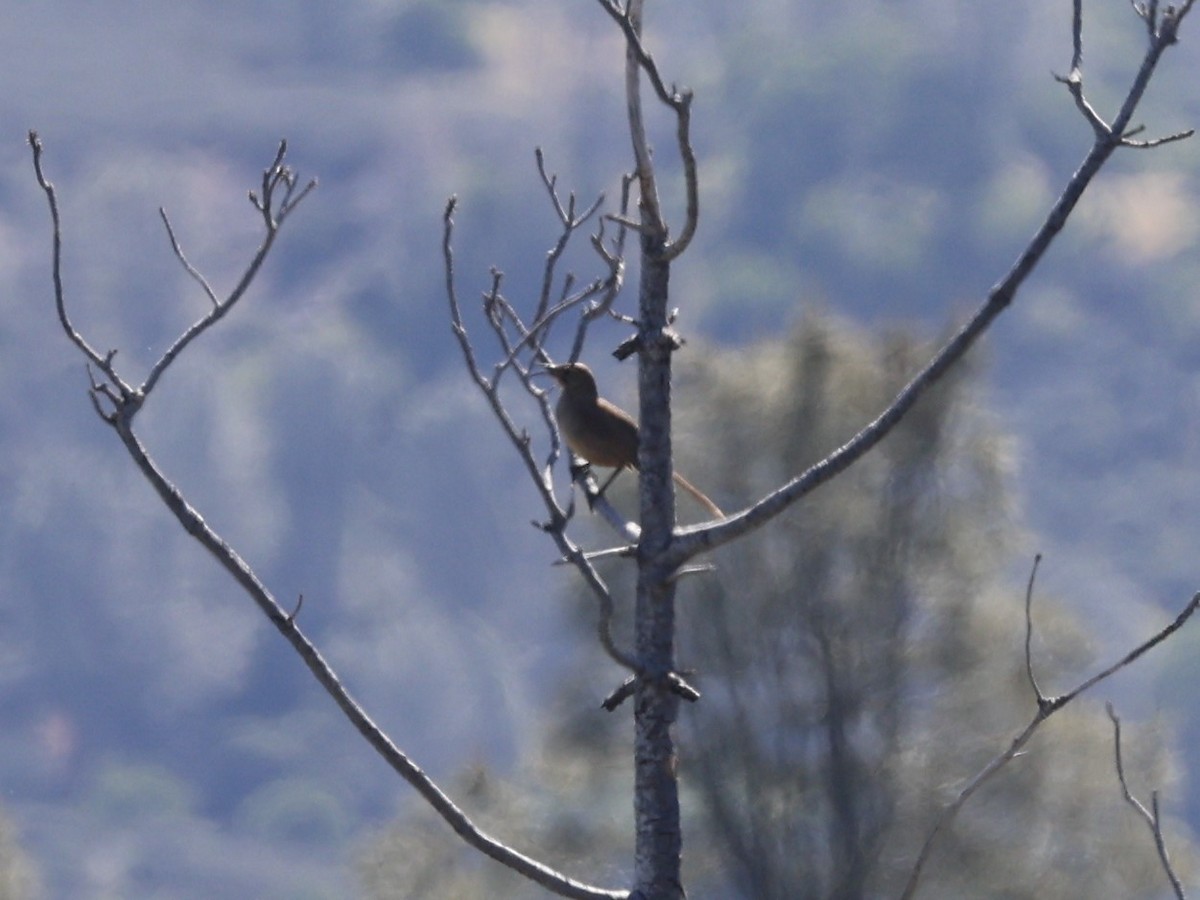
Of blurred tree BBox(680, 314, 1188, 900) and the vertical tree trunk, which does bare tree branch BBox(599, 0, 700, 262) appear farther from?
blurred tree BBox(680, 314, 1188, 900)

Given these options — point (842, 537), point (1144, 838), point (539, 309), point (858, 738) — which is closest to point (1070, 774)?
point (1144, 838)

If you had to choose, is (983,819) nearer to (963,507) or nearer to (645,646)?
(963,507)

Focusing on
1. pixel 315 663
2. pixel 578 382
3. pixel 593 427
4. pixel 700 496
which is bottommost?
pixel 315 663

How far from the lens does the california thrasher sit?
4336mm

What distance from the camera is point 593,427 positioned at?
437 cm

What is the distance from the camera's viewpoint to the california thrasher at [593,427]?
4.34m

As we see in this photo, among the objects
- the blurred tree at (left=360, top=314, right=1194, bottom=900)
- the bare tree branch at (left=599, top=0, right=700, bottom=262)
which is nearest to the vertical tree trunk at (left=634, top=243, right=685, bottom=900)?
the bare tree branch at (left=599, top=0, right=700, bottom=262)

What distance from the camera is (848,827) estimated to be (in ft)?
35.2

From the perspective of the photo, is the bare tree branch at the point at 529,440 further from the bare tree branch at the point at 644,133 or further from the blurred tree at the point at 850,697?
the blurred tree at the point at 850,697

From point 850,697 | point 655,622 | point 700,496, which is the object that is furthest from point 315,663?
point 850,697

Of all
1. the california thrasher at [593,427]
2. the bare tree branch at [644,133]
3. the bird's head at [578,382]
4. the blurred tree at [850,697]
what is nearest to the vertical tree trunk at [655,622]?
the bare tree branch at [644,133]

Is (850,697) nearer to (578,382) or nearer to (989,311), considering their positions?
(578,382)

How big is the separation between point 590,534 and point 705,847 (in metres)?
2.25

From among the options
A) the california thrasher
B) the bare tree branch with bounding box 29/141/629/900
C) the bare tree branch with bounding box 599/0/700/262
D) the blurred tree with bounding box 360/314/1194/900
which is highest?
the blurred tree with bounding box 360/314/1194/900
